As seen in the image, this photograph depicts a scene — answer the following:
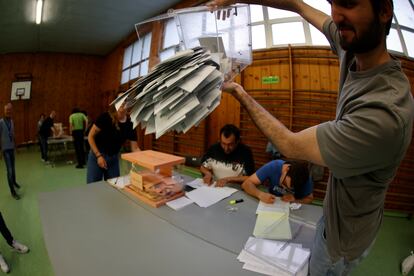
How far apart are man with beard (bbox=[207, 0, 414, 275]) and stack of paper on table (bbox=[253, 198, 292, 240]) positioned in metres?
0.36

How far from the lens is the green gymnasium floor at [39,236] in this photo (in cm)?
179

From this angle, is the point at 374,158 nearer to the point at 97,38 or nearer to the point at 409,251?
the point at 409,251

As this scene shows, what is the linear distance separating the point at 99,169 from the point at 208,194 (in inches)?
49.0

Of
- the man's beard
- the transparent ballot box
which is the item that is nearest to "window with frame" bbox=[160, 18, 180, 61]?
the transparent ballot box

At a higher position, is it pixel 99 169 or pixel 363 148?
pixel 363 148

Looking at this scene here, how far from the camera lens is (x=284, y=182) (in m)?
1.70

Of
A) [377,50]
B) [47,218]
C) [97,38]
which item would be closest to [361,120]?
[377,50]

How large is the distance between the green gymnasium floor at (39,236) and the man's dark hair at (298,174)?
36.0 inches

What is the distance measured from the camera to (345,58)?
75 cm

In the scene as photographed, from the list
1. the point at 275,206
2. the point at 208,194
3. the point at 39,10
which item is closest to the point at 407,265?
the point at 275,206

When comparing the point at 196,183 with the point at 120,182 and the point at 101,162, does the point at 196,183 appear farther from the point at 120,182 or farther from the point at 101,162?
the point at 101,162

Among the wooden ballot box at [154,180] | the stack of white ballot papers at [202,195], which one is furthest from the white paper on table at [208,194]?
the wooden ballot box at [154,180]

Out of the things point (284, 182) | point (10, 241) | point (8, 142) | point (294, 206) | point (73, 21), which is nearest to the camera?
point (294, 206)

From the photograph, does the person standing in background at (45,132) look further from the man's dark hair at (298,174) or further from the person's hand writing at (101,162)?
the man's dark hair at (298,174)
